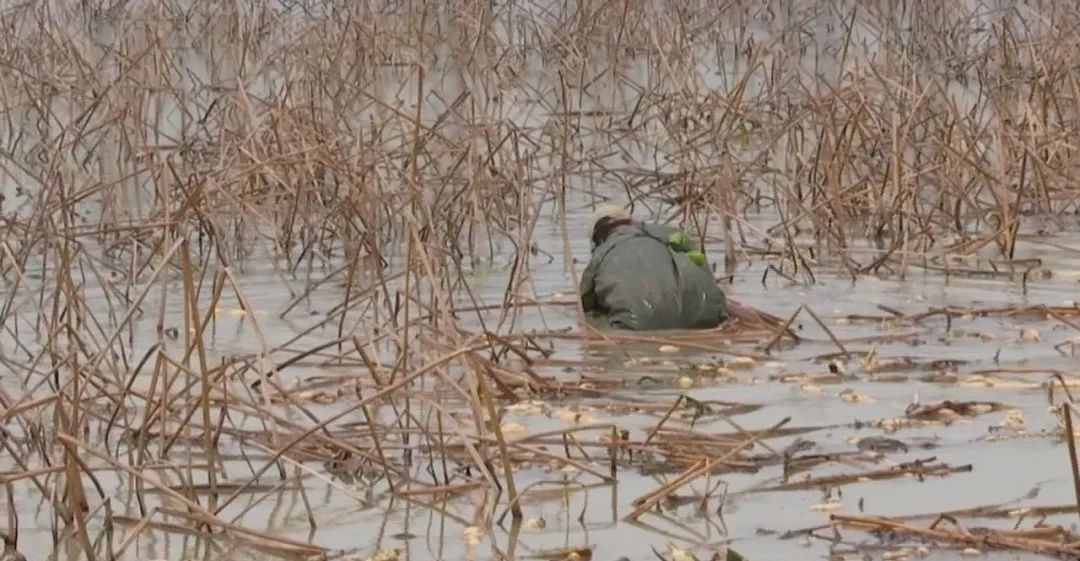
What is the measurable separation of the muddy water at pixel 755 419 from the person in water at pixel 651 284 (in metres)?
0.20

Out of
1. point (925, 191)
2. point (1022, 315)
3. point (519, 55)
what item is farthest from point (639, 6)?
point (1022, 315)

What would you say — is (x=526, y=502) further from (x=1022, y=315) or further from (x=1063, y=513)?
(x=1022, y=315)

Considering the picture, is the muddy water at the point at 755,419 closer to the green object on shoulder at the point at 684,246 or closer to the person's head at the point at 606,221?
the person's head at the point at 606,221

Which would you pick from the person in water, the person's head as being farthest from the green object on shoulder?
the person's head

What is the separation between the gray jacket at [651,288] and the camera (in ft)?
27.7

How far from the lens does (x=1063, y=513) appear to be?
522 cm

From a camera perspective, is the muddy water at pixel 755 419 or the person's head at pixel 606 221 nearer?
the muddy water at pixel 755 419

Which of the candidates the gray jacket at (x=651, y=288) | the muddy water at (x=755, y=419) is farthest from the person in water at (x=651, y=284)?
the muddy water at (x=755, y=419)

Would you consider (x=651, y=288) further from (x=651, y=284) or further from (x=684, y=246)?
(x=684, y=246)

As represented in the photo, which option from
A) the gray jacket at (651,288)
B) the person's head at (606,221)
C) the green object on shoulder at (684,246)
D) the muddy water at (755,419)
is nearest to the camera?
the muddy water at (755,419)

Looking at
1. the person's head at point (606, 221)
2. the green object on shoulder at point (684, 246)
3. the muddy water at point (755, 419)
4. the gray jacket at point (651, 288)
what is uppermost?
the person's head at point (606, 221)

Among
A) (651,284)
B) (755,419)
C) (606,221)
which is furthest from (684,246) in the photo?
(755,419)

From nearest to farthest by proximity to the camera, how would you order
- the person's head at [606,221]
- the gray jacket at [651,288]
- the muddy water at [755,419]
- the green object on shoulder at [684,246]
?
1. the muddy water at [755,419]
2. the gray jacket at [651,288]
3. the green object on shoulder at [684,246]
4. the person's head at [606,221]

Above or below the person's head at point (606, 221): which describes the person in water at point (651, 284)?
below
